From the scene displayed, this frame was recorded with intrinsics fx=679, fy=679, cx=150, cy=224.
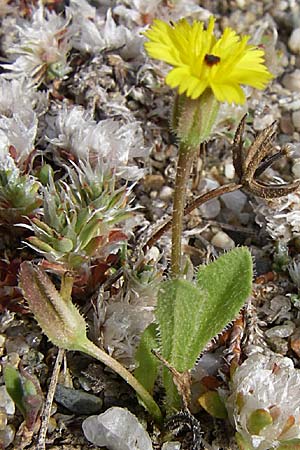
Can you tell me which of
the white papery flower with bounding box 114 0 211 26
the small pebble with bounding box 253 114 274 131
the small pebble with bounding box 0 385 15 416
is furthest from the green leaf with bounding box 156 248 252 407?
the white papery flower with bounding box 114 0 211 26

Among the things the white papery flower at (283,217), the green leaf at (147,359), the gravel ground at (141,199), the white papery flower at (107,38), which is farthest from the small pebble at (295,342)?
the white papery flower at (107,38)

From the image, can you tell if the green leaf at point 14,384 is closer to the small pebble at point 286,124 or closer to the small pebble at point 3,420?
the small pebble at point 3,420

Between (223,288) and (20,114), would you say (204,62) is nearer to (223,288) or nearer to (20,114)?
(223,288)

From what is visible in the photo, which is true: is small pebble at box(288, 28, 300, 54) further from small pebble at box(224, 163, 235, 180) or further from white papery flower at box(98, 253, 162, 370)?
white papery flower at box(98, 253, 162, 370)

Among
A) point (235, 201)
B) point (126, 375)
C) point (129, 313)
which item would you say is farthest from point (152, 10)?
point (126, 375)

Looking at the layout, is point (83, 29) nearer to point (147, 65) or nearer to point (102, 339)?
point (147, 65)

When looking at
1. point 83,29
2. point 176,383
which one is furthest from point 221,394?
point 83,29
